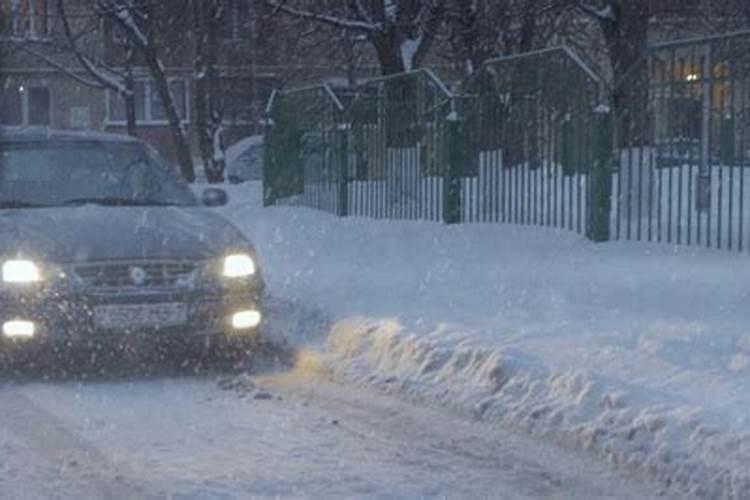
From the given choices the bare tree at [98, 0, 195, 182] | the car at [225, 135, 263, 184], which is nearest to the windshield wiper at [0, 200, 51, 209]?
the bare tree at [98, 0, 195, 182]

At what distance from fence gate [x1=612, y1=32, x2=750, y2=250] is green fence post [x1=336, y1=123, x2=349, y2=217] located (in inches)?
221

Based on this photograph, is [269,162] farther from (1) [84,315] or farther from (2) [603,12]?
(1) [84,315]

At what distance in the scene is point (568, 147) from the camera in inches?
547

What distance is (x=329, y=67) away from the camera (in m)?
39.6

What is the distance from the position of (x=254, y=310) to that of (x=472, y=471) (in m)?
3.10

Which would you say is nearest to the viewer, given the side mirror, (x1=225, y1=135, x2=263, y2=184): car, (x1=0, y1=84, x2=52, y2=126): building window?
the side mirror

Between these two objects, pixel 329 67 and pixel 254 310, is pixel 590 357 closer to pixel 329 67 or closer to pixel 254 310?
pixel 254 310

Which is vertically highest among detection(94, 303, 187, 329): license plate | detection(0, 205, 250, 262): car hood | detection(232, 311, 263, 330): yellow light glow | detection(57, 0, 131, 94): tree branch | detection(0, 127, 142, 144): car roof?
detection(57, 0, 131, 94): tree branch

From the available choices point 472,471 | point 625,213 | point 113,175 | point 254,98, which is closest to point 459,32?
point 625,213

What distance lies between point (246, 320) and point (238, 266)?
1.11 ft

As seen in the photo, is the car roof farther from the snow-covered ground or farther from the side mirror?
the snow-covered ground

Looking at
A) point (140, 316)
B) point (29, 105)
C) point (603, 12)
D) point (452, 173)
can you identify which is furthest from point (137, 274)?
point (29, 105)

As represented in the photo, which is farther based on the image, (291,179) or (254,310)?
(291,179)

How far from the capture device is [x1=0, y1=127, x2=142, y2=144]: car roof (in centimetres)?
1125
